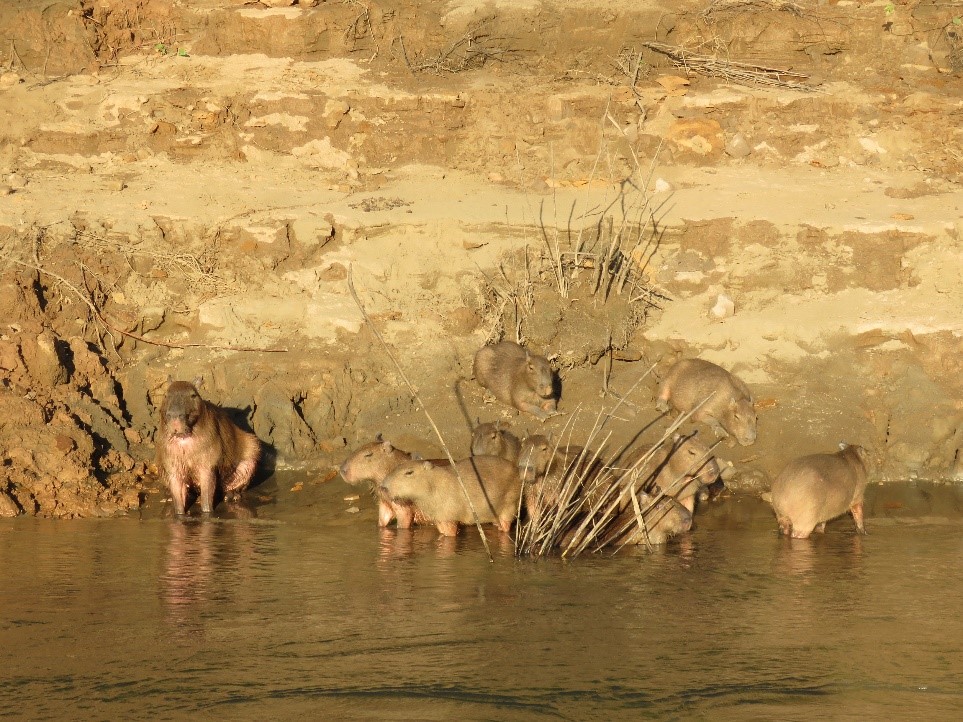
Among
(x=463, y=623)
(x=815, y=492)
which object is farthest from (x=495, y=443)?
(x=463, y=623)

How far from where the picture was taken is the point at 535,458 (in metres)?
8.52

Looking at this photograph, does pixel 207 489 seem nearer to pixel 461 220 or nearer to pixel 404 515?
pixel 404 515

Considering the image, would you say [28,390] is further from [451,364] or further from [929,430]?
[929,430]

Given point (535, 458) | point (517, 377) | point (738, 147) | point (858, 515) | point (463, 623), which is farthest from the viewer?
point (738, 147)

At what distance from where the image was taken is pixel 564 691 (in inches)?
219

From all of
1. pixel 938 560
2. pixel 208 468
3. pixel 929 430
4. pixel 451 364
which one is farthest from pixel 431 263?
pixel 938 560

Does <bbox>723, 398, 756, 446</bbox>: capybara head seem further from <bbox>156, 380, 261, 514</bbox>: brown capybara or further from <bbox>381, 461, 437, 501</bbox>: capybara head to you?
<bbox>156, 380, 261, 514</bbox>: brown capybara

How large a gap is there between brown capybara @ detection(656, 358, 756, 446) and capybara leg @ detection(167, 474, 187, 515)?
11.1 feet

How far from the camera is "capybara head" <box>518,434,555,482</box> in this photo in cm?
833

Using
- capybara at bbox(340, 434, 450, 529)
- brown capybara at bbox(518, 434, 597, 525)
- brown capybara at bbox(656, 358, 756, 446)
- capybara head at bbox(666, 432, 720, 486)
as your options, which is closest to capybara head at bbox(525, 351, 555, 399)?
brown capybara at bbox(518, 434, 597, 525)

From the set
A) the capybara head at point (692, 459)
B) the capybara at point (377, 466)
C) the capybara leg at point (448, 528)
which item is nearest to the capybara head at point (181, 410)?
the capybara at point (377, 466)

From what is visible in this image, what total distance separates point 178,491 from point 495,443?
2.08 metres

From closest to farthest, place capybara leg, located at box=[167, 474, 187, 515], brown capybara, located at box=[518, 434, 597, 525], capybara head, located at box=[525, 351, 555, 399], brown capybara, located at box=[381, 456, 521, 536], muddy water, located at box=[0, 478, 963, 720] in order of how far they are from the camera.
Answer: muddy water, located at box=[0, 478, 963, 720], brown capybara, located at box=[518, 434, 597, 525], brown capybara, located at box=[381, 456, 521, 536], capybara leg, located at box=[167, 474, 187, 515], capybara head, located at box=[525, 351, 555, 399]

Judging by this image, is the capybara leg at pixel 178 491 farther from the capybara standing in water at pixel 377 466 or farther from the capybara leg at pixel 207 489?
the capybara standing in water at pixel 377 466
